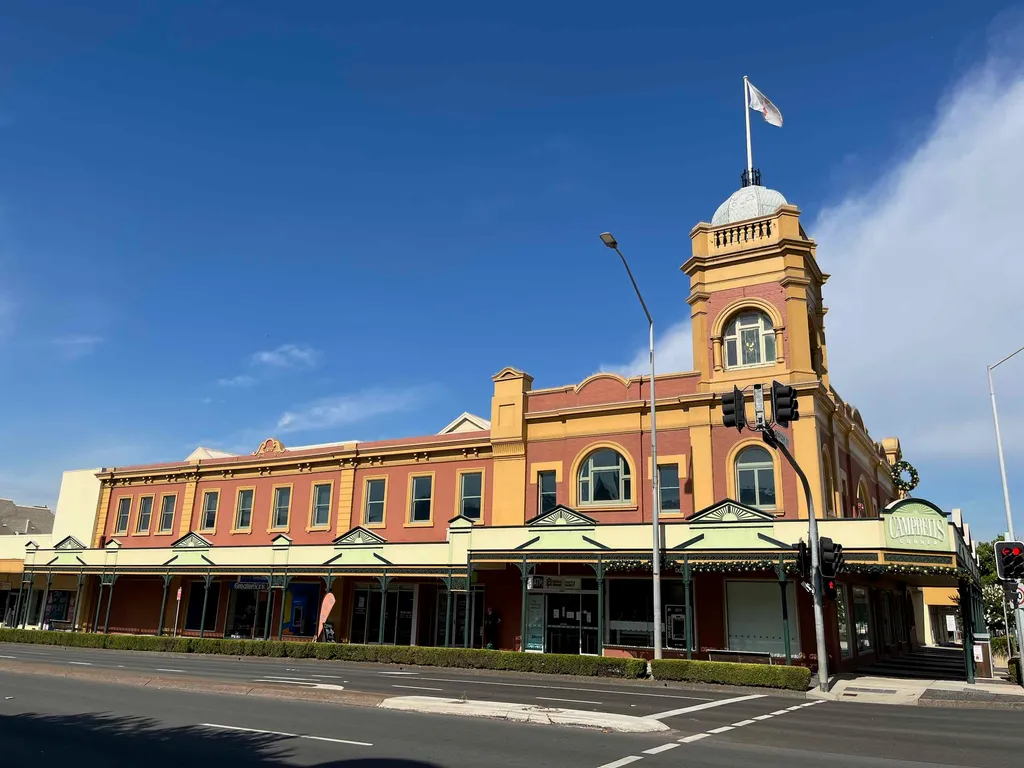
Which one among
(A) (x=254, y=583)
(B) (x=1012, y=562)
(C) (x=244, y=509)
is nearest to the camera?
(B) (x=1012, y=562)

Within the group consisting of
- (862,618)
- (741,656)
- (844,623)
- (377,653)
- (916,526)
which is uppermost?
(916,526)

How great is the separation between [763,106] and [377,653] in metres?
24.8

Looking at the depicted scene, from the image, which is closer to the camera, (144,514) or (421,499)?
(421,499)

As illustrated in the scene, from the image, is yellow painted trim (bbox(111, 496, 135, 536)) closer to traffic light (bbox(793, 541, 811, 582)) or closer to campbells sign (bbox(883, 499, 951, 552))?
traffic light (bbox(793, 541, 811, 582))

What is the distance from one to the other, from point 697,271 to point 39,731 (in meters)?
24.1

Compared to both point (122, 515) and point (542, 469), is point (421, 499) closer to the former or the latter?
point (542, 469)

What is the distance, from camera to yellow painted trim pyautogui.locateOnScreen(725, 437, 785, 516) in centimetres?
2561

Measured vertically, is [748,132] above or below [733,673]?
above

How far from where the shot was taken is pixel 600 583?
80.7 ft

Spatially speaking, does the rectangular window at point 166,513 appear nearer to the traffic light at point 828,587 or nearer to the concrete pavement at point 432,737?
the concrete pavement at point 432,737

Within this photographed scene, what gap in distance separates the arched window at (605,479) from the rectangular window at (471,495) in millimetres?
4847

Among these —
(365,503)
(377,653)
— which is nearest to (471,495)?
(365,503)

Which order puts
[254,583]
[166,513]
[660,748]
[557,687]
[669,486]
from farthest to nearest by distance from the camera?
[166,513], [254,583], [669,486], [557,687], [660,748]

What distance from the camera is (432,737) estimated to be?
11.5 meters
